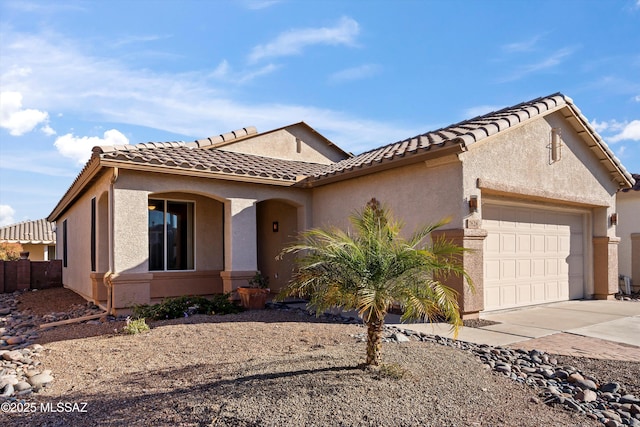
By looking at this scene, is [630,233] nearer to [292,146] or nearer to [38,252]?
[292,146]

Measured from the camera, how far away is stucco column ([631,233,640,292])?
14547mm

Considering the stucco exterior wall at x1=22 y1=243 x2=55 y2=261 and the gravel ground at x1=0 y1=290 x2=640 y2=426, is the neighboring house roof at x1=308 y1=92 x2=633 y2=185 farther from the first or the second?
the stucco exterior wall at x1=22 y1=243 x2=55 y2=261

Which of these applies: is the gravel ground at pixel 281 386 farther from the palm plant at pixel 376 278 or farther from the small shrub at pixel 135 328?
the palm plant at pixel 376 278

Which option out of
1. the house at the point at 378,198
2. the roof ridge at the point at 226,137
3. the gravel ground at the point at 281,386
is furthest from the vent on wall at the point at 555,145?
the roof ridge at the point at 226,137

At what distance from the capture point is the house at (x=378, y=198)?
368 inches

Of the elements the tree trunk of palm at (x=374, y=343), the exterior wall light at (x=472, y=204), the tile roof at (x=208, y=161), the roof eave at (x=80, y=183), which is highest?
the tile roof at (x=208, y=161)

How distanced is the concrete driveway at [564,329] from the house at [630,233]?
Answer: 4.41 meters

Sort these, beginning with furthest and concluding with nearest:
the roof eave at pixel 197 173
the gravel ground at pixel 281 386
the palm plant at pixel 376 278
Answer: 1. the roof eave at pixel 197 173
2. the palm plant at pixel 376 278
3. the gravel ground at pixel 281 386

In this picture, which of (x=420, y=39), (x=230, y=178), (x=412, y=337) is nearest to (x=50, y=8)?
(x=230, y=178)

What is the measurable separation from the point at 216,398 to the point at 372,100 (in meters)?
11.1

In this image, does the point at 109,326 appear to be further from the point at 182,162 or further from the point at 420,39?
the point at 420,39

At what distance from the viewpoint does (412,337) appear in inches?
286

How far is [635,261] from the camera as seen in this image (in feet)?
48.1

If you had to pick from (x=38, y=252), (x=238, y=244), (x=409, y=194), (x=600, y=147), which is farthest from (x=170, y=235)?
(x=38, y=252)
